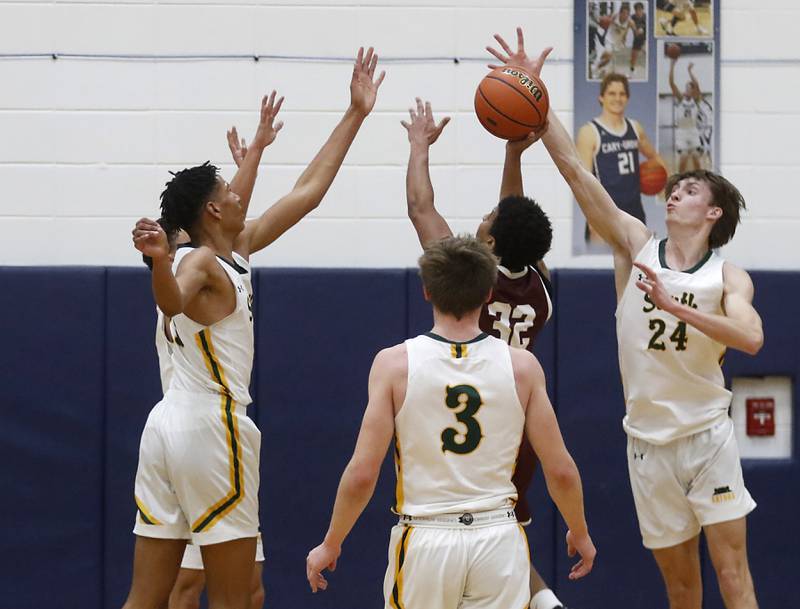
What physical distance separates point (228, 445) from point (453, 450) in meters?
1.16

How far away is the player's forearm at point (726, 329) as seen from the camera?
14.2 feet

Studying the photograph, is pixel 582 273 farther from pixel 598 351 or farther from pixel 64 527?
pixel 64 527

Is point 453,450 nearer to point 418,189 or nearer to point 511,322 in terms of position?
point 511,322

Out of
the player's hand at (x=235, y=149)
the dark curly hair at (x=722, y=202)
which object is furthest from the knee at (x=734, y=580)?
the player's hand at (x=235, y=149)

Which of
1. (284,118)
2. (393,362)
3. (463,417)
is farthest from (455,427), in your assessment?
(284,118)

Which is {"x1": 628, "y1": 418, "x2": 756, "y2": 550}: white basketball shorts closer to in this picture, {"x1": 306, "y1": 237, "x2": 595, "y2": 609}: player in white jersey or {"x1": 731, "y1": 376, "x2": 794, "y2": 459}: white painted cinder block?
{"x1": 306, "y1": 237, "x2": 595, "y2": 609}: player in white jersey

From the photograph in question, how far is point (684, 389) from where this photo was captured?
4.83 meters

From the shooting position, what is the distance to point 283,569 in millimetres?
6191

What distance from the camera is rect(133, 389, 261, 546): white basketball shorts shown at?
173 inches

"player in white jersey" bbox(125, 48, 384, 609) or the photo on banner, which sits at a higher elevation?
the photo on banner

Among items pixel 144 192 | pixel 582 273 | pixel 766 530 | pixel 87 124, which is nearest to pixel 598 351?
pixel 582 273

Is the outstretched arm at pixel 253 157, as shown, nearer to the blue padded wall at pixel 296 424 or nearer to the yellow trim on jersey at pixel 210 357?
the yellow trim on jersey at pixel 210 357

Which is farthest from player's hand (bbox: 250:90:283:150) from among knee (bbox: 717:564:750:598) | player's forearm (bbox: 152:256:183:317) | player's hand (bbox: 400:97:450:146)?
knee (bbox: 717:564:750:598)

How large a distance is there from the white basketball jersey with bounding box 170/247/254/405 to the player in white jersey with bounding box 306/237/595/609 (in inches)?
41.1
